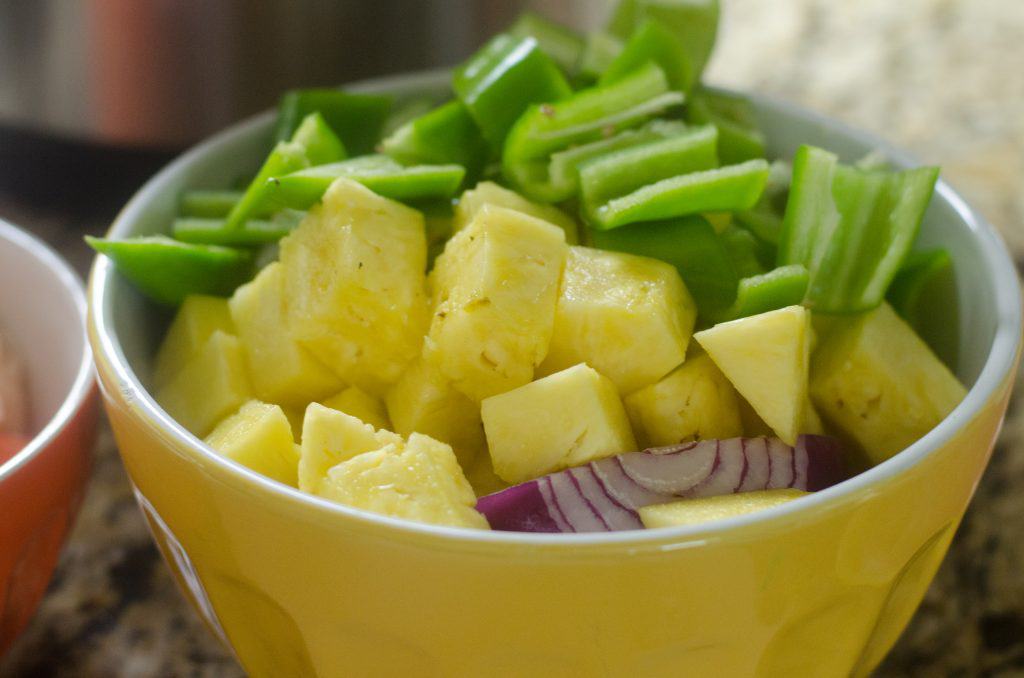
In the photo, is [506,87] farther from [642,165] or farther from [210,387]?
[210,387]

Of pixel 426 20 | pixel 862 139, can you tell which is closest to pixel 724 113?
pixel 862 139

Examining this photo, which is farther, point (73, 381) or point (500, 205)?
point (73, 381)

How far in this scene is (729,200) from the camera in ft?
2.39

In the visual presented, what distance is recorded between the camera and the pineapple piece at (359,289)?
696 mm

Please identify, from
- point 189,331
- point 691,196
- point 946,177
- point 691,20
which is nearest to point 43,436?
point 189,331

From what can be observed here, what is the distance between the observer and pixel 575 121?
80 centimetres

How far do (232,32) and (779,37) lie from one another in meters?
0.86

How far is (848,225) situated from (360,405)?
34 cm

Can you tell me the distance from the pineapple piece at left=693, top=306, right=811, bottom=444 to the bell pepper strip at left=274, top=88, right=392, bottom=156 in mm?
388

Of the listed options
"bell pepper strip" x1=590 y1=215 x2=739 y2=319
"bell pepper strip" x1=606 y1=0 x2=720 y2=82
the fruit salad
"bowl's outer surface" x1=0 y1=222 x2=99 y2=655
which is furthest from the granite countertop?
"bell pepper strip" x1=606 y1=0 x2=720 y2=82

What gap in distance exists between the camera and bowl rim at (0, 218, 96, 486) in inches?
28.3

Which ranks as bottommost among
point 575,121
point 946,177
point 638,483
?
point 946,177

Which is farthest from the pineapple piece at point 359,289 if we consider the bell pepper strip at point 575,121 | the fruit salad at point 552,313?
the bell pepper strip at point 575,121

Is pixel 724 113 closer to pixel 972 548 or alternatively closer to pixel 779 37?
pixel 972 548
